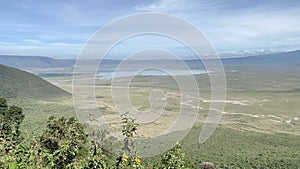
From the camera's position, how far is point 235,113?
4928 centimetres

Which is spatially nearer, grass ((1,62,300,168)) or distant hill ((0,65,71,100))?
grass ((1,62,300,168))

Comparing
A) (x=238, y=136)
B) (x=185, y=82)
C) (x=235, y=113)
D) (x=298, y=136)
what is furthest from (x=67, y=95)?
(x=185, y=82)

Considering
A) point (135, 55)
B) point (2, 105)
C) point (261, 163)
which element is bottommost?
point (261, 163)

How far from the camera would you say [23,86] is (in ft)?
189

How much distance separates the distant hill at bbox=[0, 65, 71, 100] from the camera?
53719 millimetres

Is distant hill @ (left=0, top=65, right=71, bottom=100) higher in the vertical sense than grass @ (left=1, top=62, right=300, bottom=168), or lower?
higher

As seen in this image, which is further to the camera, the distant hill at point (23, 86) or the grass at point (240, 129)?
the distant hill at point (23, 86)

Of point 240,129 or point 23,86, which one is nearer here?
point 240,129

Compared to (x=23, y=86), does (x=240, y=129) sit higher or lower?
lower

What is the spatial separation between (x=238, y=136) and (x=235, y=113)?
1474 cm

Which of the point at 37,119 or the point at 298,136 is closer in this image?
the point at 298,136

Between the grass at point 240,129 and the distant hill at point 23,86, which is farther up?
the distant hill at point 23,86

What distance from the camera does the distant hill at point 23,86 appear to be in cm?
5372

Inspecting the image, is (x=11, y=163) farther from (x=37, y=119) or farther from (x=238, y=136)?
(x=37, y=119)
